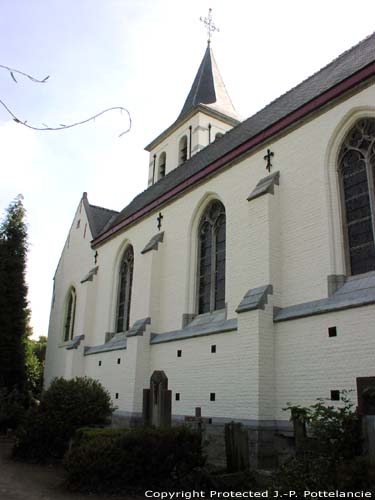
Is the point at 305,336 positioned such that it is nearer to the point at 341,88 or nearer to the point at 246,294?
the point at 246,294

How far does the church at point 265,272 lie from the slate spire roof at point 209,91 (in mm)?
9618

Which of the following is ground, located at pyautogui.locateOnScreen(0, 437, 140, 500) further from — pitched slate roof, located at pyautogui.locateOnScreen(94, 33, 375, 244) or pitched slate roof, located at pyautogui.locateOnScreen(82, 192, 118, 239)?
pitched slate roof, located at pyautogui.locateOnScreen(82, 192, 118, 239)

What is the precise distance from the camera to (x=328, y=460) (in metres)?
6.04

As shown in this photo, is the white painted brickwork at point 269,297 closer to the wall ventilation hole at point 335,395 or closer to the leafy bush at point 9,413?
the wall ventilation hole at point 335,395

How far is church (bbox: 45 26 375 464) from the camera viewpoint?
9180 mm

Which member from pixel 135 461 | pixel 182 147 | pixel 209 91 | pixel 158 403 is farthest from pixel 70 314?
pixel 135 461

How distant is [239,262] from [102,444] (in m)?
5.66

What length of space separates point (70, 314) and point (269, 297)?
15104 mm

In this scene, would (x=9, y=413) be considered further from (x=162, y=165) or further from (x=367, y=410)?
(x=162, y=165)

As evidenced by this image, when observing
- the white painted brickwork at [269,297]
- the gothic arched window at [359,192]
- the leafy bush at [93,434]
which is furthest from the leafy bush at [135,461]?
the gothic arched window at [359,192]

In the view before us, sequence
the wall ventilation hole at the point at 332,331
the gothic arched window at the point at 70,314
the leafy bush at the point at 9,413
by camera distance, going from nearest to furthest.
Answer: the wall ventilation hole at the point at 332,331 → the leafy bush at the point at 9,413 → the gothic arched window at the point at 70,314

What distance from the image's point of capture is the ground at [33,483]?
7.05 metres

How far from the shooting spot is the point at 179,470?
7484mm

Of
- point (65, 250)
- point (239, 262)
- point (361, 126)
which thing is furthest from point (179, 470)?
point (65, 250)
